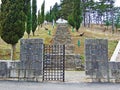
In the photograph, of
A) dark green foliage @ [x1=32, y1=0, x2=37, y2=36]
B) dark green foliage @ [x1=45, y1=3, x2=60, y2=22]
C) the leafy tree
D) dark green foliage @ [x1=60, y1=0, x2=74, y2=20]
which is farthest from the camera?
dark green foliage @ [x1=45, y1=3, x2=60, y2=22]

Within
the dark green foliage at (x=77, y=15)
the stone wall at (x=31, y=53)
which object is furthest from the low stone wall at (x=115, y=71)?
the dark green foliage at (x=77, y=15)

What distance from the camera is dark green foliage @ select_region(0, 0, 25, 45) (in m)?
19.6

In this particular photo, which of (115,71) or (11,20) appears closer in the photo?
(115,71)

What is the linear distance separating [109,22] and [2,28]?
183 feet

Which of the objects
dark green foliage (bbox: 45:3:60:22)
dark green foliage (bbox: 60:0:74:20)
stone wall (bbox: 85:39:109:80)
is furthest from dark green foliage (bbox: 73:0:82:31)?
stone wall (bbox: 85:39:109:80)

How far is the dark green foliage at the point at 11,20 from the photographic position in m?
19.6

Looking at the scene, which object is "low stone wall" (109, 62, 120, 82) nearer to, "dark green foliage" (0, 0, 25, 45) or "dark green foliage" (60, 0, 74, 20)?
"dark green foliage" (0, 0, 25, 45)

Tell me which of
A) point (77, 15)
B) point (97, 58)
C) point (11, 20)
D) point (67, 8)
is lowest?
point (97, 58)

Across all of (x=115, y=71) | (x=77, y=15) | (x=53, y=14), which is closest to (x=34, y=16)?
(x=77, y=15)

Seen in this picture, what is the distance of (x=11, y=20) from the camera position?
19.7 m

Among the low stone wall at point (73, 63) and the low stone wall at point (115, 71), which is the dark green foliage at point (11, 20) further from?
the low stone wall at point (115, 71)

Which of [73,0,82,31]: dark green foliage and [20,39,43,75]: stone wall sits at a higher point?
Result: [73,0,82,31]: dark green foliage

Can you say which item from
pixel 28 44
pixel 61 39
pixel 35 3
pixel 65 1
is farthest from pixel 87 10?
pixel 28 44

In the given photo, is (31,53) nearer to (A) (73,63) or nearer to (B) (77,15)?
(A) (73,63)
